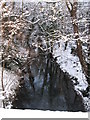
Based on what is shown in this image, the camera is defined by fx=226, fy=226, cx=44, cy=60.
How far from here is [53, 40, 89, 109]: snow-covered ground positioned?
257 cm

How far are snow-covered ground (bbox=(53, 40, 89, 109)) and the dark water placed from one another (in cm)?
6

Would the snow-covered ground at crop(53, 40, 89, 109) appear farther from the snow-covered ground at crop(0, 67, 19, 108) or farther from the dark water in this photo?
the snow-covered ground at crop(0, 67, 19, 108)

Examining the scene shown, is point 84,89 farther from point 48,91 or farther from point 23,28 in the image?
point 23,28

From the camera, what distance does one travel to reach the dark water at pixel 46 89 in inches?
102

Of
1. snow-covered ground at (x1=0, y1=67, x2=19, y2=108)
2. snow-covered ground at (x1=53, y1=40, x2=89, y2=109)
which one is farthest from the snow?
snow-covered ground at (x1=0, y1=67, x2=19, y2=108)

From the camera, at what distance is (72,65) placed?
8.43 ft

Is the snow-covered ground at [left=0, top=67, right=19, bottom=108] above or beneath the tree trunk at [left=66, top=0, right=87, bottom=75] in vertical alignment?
beneath

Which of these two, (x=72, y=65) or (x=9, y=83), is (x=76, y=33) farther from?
(x=9, y=83)

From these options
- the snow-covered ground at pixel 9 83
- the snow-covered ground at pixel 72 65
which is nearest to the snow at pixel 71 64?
the snow-covered ground at pixel 72 65

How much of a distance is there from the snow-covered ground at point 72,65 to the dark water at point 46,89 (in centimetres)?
6

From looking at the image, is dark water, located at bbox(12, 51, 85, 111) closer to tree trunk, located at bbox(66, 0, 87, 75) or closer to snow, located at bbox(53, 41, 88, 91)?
snow, located at bbox(53, 41, 88, 91)

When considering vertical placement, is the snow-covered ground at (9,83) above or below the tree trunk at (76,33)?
below

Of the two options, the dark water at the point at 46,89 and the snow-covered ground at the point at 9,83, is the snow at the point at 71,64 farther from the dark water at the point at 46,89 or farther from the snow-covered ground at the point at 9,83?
the snow-covered ground at the point at 9,83

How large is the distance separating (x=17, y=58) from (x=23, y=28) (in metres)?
0.36
